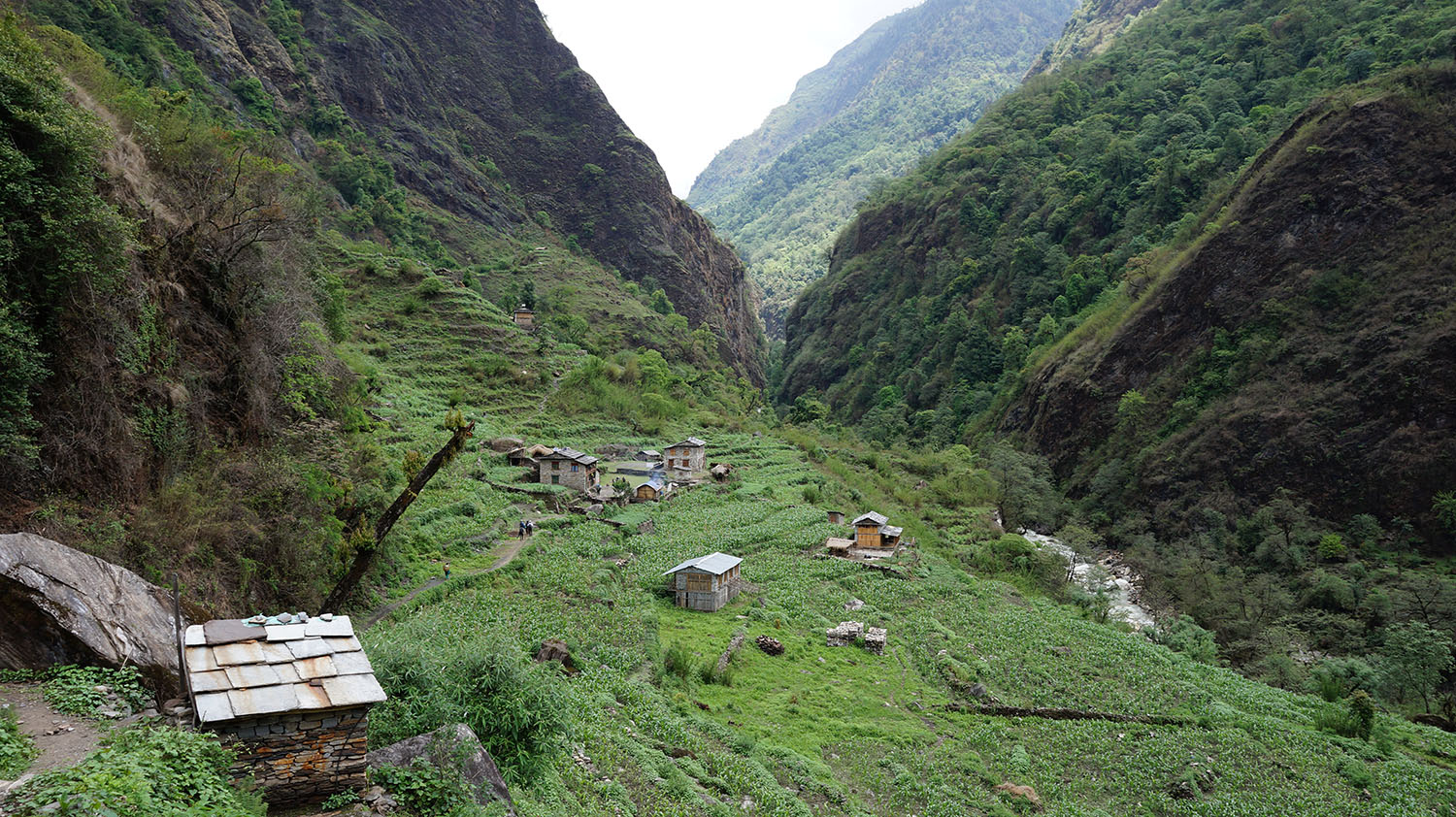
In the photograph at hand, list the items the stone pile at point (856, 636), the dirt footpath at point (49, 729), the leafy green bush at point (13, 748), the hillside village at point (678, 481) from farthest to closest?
the stone pile at point (856, 636)
the hillside village at point (678, 481)
the dirt footpath at point (49, 729)
the leafy green bush at point (13, 748)

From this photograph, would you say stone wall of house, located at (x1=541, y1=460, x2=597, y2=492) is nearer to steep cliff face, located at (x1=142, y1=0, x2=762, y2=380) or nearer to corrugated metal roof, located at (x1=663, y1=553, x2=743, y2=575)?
corrugated metal roof, located at (x1=663, y1=553, x2=743, y2=575)

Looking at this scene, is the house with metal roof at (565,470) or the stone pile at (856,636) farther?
the house with metal roof at (565,470)

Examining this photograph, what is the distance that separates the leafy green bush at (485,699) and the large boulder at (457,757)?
33.4 inches

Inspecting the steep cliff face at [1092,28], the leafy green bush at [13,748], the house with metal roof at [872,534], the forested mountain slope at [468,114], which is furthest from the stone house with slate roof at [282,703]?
the steep cliff face at [1092,28]

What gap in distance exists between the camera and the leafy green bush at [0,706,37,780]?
7457 millimetres

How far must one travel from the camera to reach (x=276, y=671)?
9.02 metres

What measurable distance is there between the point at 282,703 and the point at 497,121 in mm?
126418

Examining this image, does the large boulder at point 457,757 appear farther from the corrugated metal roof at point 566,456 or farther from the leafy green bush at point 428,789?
the corrugated metal roof at point 566,456

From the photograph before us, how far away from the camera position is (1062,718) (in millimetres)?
25047

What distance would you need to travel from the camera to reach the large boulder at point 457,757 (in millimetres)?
10211

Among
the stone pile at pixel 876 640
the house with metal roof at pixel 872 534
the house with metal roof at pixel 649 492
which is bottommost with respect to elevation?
the house with metal roof at pixel 872 534

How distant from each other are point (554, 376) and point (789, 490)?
2377 cm

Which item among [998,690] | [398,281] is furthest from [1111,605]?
[398,281]

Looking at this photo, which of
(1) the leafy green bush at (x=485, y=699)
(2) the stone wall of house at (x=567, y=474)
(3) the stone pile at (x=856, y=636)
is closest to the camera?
(1) the leafy green bush at (x=485, y=699)
